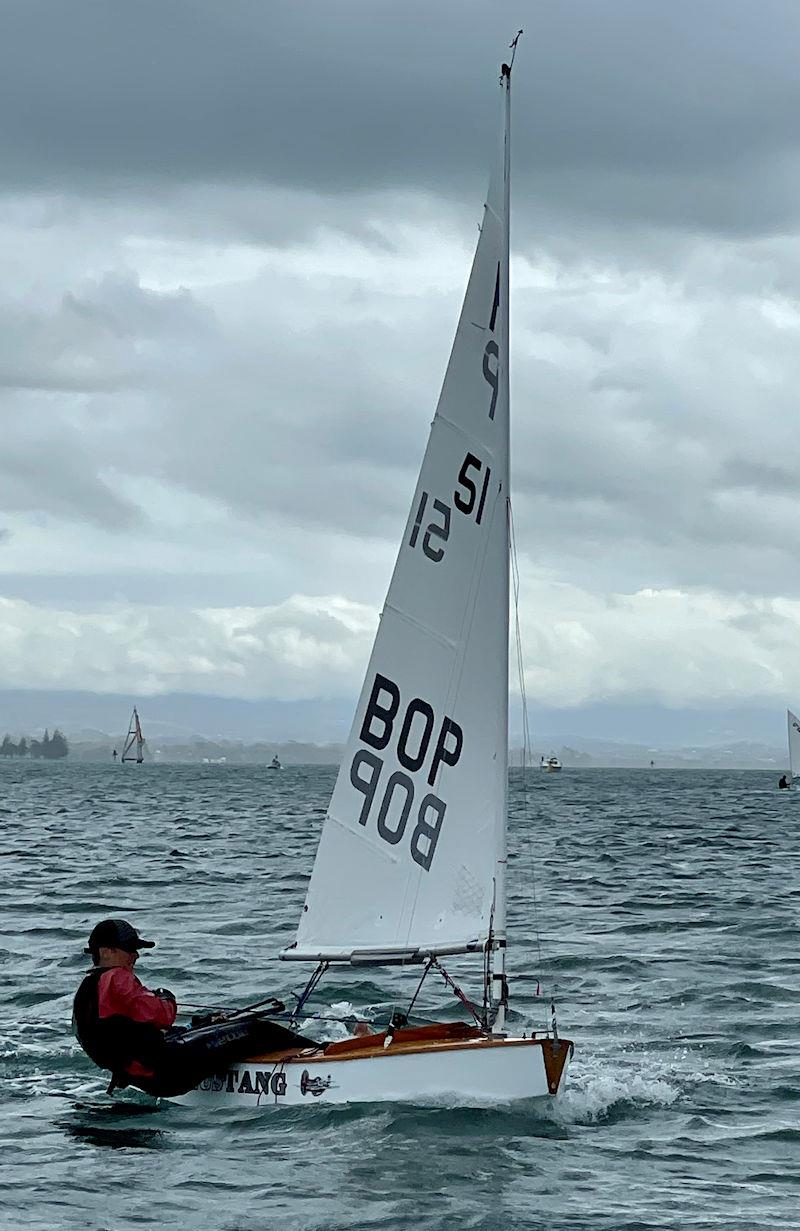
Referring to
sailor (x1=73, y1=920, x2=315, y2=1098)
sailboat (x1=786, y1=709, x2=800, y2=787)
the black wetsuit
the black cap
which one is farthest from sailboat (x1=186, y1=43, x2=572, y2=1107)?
sailboat (x1=786, y1=709, x2=800, y2=787)

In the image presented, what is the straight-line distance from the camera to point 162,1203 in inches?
492

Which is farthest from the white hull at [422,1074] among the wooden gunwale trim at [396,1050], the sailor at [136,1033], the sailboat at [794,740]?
the sailboat at [794,740]

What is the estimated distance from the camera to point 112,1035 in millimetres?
14578

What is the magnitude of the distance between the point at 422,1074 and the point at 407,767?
109 inches

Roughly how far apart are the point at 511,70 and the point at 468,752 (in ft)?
20.4

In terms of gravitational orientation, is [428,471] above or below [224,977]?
above

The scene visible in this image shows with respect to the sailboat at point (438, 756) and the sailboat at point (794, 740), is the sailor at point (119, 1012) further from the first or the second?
the sailboat at point (794, 740)

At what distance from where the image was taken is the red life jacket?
1455 centimetres

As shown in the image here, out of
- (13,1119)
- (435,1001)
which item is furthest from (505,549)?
(435,1001)

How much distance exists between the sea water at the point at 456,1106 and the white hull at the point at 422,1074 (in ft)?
0.56

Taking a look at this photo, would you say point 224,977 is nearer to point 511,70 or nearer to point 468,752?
point 468,752

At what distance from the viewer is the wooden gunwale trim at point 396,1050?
14.1 meters

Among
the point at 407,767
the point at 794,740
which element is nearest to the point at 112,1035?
the point at 407,767

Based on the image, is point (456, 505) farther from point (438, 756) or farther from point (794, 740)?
point (794, 740)
